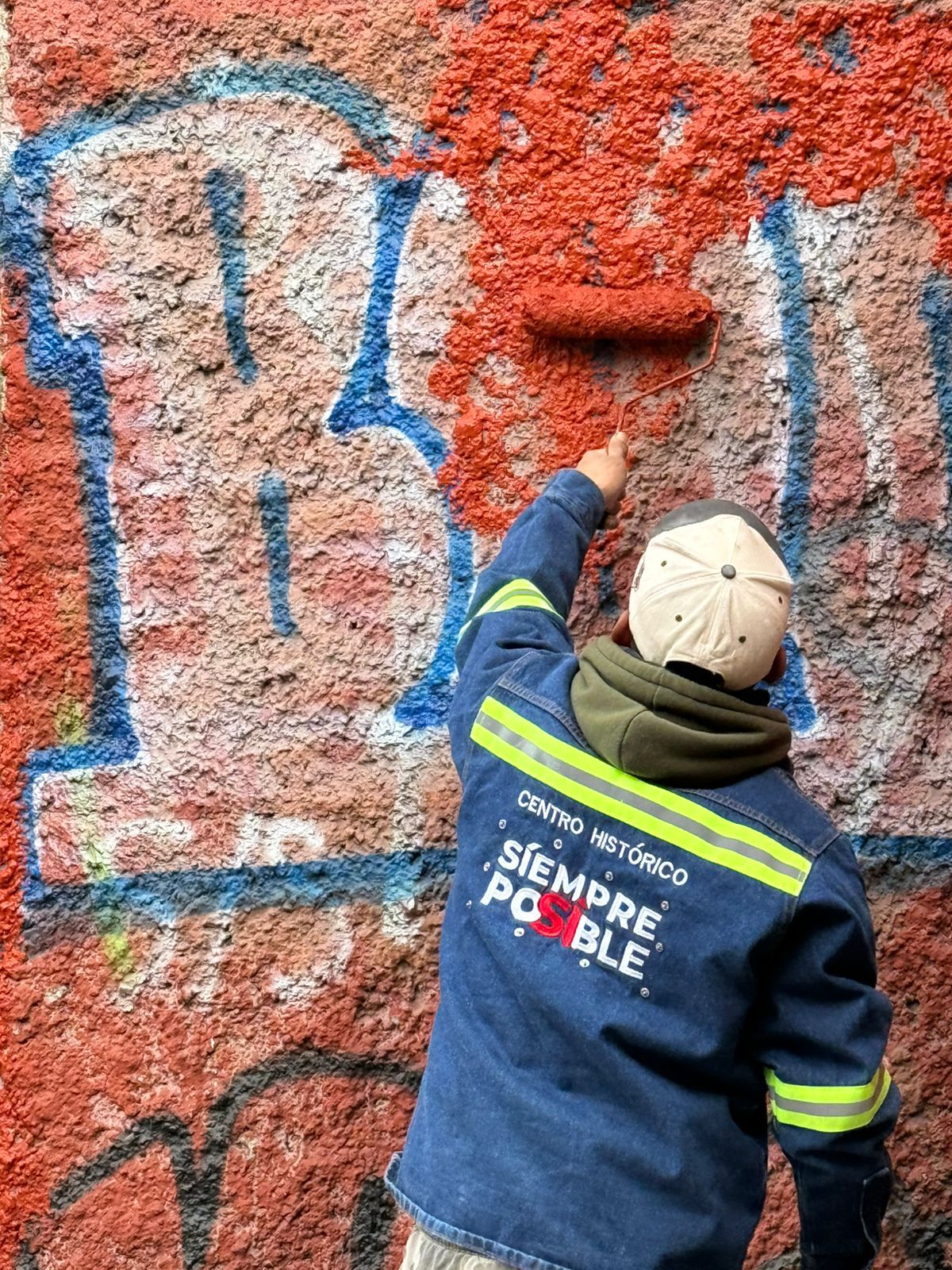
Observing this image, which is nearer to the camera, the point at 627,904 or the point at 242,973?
the point at 627,904

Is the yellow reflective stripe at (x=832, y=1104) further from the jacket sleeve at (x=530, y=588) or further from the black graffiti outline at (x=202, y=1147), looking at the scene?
the black graffiti outline at (x=202, y=1147)

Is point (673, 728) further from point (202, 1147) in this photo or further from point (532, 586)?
point (202, 1147)

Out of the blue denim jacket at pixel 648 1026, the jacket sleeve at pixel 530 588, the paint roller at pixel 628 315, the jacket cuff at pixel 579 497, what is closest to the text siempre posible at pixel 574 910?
the blue denim jacket at pixel 648 1026

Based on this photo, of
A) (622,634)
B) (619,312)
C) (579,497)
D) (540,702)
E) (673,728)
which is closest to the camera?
(673,728)

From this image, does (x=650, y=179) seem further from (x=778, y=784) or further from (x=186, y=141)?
(x=778, y=784)

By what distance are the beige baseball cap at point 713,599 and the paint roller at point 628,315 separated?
0.47 m

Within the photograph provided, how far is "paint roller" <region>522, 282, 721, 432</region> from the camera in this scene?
6.19 ft

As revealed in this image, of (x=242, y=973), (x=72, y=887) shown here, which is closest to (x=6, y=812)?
(x=72, y=887)

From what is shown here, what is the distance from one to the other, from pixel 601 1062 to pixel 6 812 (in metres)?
1.03

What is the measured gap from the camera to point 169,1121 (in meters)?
1.97

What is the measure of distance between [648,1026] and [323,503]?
37.0 inches

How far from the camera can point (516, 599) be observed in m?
1.64

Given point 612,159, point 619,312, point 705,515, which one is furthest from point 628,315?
point 705,515

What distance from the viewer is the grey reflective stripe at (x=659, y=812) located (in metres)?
1.39
